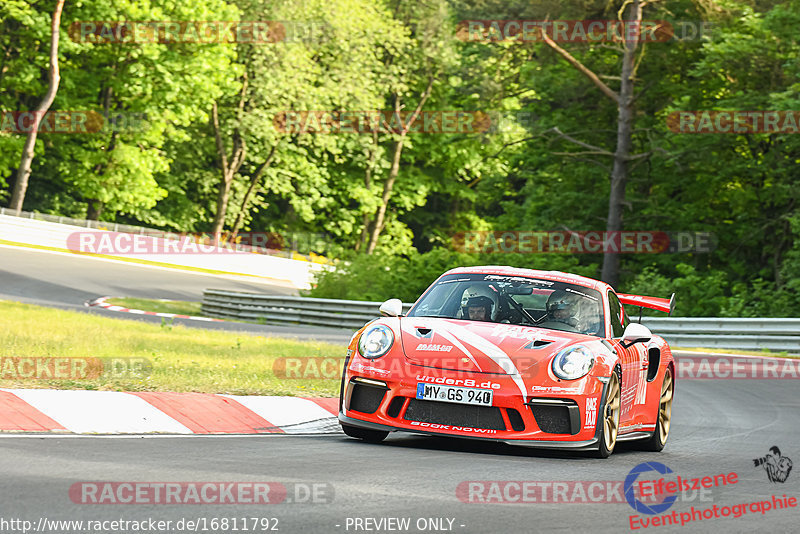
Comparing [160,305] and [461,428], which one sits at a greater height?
[461,428]

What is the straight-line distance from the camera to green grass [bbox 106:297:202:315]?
28.3 meters

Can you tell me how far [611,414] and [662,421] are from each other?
1.72 meters

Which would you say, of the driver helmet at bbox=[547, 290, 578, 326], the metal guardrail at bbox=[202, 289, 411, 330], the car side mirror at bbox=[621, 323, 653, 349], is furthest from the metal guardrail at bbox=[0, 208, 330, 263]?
the car side mirror at bbox=[621, 323, 653, 349]

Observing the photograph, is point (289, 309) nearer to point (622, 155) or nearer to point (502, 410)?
point (622, 155)

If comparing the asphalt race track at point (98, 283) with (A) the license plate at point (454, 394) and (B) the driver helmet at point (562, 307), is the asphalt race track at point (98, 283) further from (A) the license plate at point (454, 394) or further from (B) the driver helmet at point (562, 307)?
(A) the license plate at point (454, 394)

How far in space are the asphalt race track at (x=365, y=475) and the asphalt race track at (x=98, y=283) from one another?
46.3 ft

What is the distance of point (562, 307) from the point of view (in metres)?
8.91

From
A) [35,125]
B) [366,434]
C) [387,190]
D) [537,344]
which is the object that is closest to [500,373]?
[537,344]

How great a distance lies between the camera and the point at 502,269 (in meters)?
9.48

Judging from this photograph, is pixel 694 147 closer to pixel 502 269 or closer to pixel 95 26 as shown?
pixel 502 269

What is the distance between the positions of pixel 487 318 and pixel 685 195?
25.7 metres

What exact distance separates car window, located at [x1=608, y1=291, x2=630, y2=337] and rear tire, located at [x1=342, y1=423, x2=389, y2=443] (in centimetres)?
210

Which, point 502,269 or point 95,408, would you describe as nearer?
point 95,408

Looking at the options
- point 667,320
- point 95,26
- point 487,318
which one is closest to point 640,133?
point 667,320
